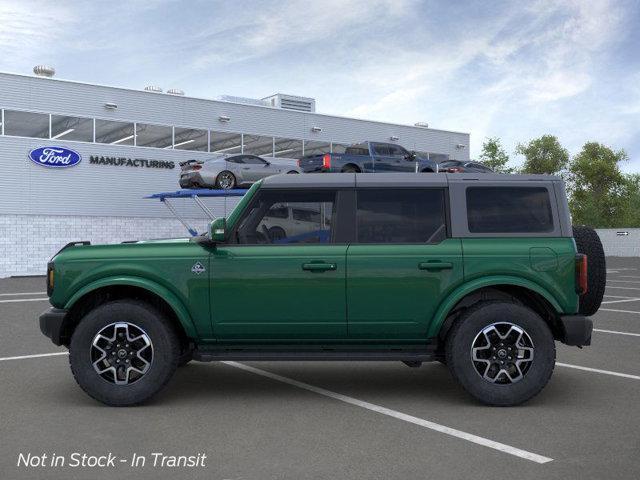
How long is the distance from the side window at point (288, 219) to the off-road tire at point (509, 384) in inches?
55.8

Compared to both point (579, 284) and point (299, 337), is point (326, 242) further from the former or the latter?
point (579, 284)

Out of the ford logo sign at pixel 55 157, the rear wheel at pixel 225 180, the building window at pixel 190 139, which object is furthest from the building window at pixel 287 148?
the rear wheel at pixel 225 180

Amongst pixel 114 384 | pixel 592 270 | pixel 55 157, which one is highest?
pixel 55 157

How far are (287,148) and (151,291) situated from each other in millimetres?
30163

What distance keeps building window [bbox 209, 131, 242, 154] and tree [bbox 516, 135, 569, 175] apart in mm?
51630

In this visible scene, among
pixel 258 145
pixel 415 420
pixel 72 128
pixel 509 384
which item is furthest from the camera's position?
pixel 258 145

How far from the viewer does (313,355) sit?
5973 mm

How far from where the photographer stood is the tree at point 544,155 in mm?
78250

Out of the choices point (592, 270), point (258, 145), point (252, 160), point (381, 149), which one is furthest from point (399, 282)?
point (258, 145)

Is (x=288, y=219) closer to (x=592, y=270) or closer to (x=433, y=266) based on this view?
(x=433, y=266)

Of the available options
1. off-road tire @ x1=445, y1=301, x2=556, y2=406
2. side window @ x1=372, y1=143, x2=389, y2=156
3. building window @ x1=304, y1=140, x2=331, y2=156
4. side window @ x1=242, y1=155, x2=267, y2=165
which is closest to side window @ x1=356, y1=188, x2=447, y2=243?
off-road tire @ x1=445, y1=301, x2=556, y2=406

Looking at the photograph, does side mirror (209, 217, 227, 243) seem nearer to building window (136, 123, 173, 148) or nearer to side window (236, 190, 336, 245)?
side window (236, 190, 336, 245)

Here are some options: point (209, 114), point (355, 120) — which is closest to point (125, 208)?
point (209, 114)

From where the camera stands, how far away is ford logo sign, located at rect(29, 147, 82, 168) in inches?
1128
